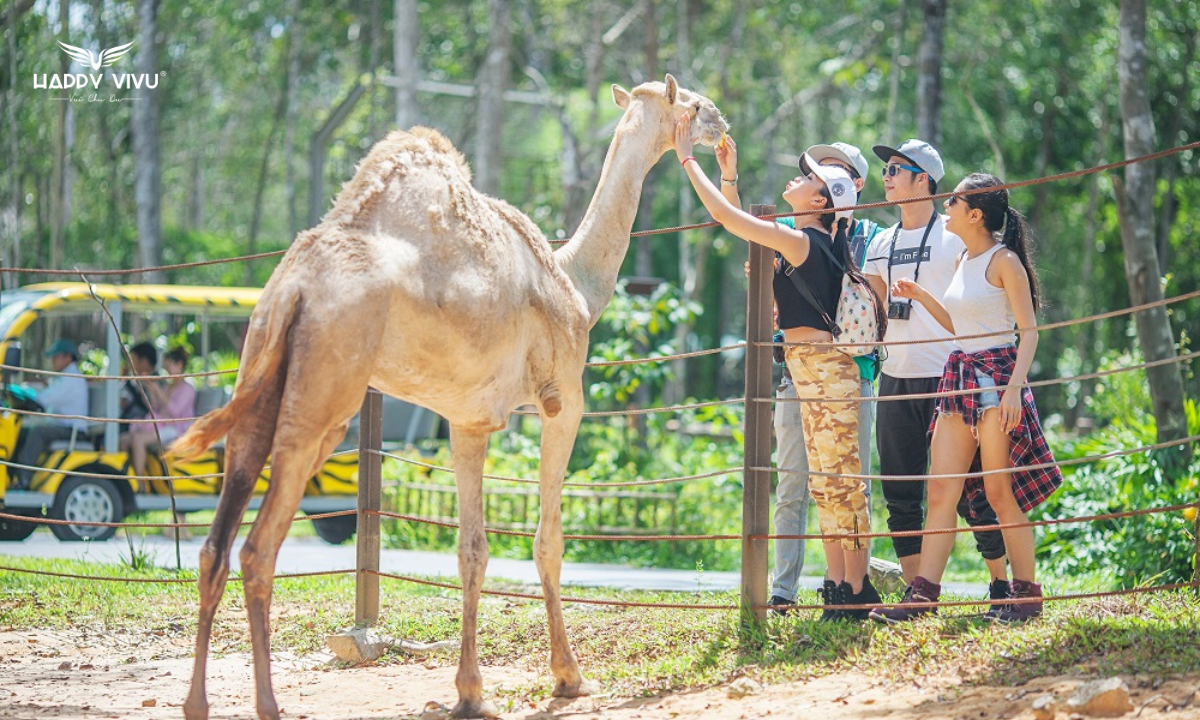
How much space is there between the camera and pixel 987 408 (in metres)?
5.71

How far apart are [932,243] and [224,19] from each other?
2471 centimetres

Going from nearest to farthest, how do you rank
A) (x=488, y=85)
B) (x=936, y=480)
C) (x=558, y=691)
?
(x=558, y=691) < (x=936, y=480) < (x=488, y=85)

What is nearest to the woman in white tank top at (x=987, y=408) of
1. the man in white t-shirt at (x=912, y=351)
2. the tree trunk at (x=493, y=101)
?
the man in white t-shirt at (x=912, y=351)

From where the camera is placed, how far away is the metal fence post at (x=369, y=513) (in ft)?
22.5

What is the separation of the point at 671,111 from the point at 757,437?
1707 mm

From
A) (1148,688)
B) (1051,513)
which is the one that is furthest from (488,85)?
(1148,688)

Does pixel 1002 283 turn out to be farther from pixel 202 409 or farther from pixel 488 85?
pixel 488 85

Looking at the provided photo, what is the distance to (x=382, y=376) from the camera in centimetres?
503

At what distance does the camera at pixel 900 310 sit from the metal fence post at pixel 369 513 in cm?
281

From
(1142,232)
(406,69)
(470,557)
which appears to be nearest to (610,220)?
(470,557)

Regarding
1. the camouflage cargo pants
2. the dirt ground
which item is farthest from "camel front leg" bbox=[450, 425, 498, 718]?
the camouflage cargo pants

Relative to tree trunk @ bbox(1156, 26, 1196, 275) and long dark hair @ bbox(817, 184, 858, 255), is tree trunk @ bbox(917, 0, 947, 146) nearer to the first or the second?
long dark hair @ bbox(817, 184, 858, 255)

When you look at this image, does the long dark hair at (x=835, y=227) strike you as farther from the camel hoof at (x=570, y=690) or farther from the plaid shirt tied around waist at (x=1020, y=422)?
the camel hoof at (x=570, y=690)

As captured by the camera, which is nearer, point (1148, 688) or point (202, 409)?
point (1148, 688)
